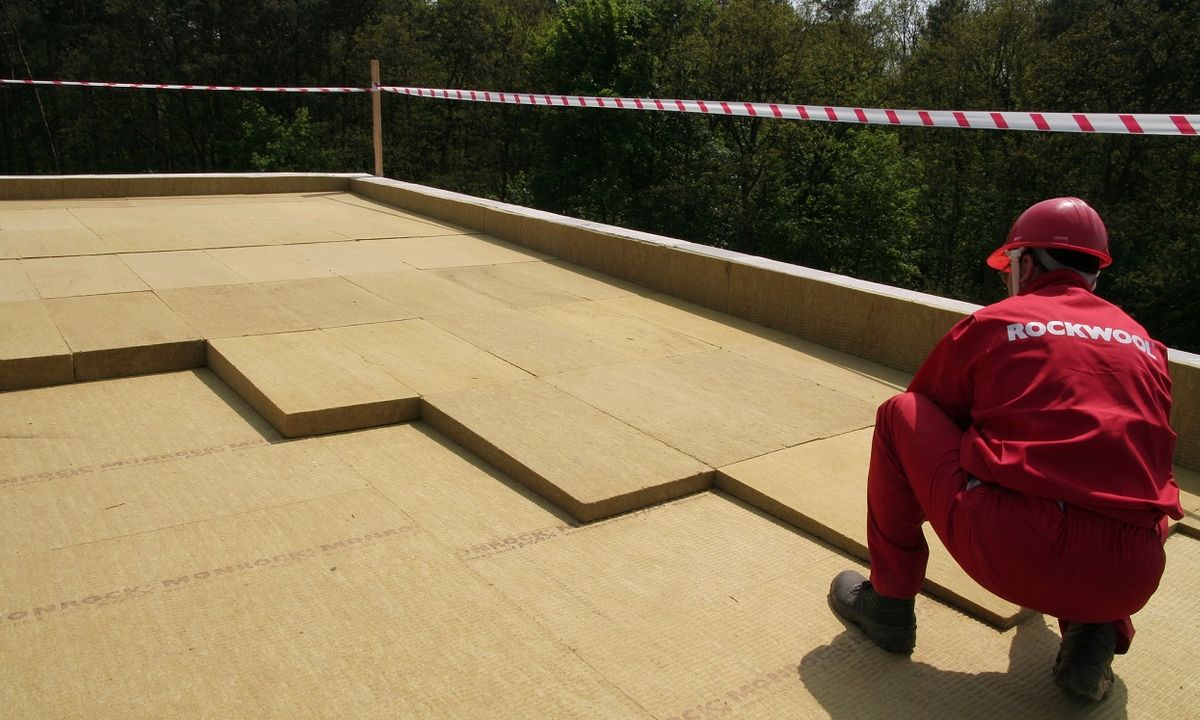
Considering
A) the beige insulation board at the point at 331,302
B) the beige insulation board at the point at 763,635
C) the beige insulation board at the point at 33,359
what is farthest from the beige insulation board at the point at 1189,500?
the beige insulation board at the point at 33,359

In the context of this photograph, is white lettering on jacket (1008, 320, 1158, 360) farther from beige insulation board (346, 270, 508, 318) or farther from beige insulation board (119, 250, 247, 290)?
beige insulation board (119, 250, 247, 290)

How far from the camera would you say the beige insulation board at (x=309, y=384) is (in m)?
4.66

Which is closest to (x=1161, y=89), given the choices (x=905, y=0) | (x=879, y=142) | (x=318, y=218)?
(x=879, y=142)

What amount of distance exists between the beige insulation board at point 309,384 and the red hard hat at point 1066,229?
10.1 ft

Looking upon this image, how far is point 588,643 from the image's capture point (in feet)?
9.96

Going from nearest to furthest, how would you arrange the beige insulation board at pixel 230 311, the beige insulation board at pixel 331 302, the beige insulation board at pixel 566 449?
the beige insulation board at pixel 566 449 → the beige insulation board at pixel 230 311 → the beige insulation board at pixel 331 302

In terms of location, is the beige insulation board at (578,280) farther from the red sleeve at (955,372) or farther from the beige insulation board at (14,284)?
the red sleeve at (955,372)

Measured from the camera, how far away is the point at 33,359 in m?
5.10

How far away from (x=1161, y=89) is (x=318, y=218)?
2878 centimetres

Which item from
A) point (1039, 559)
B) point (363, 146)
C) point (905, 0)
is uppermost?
point (905, 0)

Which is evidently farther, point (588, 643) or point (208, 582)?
point (208, 582)

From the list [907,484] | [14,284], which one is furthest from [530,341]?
[14,284]

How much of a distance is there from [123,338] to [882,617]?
4.47 m

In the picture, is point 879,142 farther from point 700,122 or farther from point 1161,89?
point 1161,89
